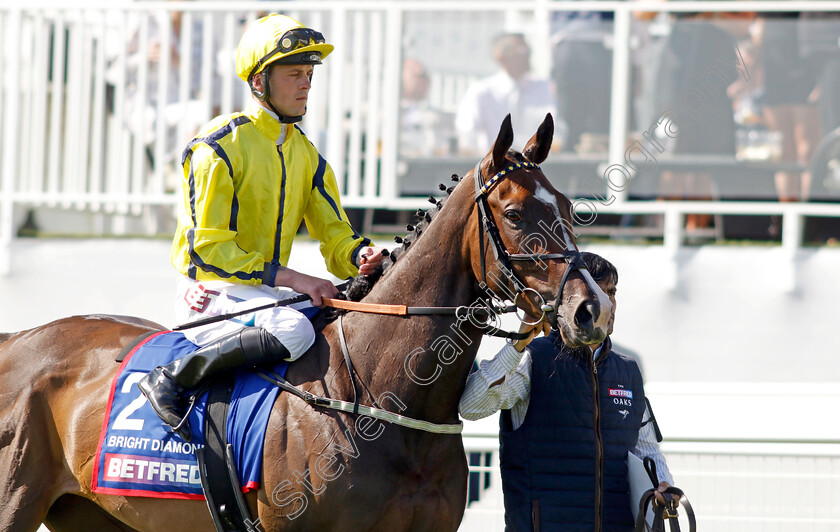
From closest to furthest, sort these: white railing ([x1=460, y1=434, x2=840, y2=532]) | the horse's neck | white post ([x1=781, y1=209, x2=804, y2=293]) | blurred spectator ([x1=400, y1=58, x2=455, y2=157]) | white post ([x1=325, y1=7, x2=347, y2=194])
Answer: the horse's neck < white railing ([x1=460, y1=434, x2=840, y2=532]) < white post ([x1=781, y1=209, x2=804, y2=293]) < white post ([x1=325, y1=7, x2=347, y2=194]) < blurred spectator ([x1=400, y1=58, x2=455, y2=157])

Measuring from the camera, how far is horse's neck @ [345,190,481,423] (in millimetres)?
2818

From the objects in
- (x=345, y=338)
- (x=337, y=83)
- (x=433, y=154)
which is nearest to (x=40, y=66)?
(x=337, y=83)

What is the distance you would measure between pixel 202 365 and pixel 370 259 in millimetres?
629

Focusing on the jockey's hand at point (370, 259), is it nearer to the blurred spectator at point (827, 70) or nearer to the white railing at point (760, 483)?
the white railing at point (760, 483)

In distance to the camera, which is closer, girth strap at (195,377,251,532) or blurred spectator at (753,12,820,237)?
girth strap at (195,377,251,532)

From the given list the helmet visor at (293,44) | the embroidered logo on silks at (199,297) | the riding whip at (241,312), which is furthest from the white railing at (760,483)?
the helmet visor at (293,44)

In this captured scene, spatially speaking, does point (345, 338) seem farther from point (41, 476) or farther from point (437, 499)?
point (41, 476)

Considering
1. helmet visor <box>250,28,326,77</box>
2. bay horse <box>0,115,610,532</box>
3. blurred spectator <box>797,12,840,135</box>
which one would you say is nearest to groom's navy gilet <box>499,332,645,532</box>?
bay horse <box>0,115,610,532</box>

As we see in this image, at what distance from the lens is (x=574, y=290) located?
252cm

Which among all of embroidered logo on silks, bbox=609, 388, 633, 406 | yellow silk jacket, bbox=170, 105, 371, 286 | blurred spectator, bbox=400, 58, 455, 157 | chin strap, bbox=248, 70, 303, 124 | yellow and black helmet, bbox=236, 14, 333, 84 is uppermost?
blurred spectator, bbox=400, 58, 455, 157

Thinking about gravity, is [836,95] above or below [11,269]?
above

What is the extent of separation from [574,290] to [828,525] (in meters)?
2.08

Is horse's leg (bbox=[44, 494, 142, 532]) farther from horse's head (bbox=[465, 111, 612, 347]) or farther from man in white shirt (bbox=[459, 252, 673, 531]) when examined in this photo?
horse's head (bbox=[465, 111, 612, 347])

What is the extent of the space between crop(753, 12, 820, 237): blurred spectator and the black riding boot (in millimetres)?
4182
